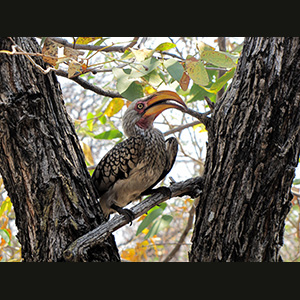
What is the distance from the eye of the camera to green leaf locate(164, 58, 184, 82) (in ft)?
5.46

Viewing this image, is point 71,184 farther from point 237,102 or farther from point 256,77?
point 256,77

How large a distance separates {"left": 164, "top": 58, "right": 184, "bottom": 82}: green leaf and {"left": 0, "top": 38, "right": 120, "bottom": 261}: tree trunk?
509 mm

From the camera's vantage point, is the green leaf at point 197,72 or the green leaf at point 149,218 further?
the green leaf at point 149,218

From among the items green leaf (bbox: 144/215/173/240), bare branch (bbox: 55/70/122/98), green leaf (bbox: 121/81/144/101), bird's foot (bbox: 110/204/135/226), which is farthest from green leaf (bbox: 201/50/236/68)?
green leaf (bbox: 144/215/173/240)

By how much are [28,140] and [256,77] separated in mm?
967

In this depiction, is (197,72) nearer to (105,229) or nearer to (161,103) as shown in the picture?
(161,103)

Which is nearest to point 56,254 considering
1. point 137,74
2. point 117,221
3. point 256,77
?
point 117,221

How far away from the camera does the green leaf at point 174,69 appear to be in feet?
5.46

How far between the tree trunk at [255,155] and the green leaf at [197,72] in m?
0.13

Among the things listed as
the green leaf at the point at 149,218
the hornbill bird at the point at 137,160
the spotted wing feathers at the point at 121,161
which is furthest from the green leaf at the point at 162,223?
the spotted wing feathers at the point at 121,161

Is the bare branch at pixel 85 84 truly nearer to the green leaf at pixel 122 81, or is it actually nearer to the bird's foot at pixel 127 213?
the green leaf at pixel 122 81

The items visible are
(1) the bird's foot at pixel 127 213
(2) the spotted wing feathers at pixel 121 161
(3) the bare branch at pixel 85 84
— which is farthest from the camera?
(2) the spotted wing feathers at pixel 121 161

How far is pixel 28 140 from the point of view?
1.65m

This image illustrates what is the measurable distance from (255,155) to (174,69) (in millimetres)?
500
